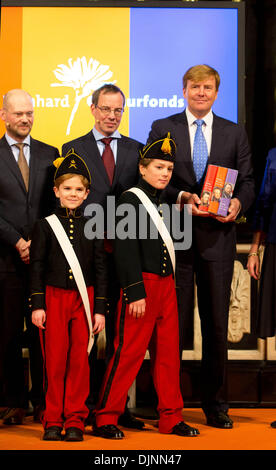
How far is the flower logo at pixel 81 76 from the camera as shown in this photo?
213 inches

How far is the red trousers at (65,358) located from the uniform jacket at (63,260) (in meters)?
0.06

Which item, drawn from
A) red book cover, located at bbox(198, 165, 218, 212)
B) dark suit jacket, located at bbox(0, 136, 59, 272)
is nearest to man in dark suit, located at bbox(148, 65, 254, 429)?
red book cover, located at bbox(198, 165, 218, 212)

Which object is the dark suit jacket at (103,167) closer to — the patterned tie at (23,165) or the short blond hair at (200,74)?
the patterned tie at (23,165)

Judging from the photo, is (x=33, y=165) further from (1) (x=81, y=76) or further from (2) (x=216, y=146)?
(1) (x=81, y=76)

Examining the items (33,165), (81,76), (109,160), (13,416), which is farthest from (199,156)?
(13,416)

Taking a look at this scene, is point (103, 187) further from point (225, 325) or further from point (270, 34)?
point (270, 34)

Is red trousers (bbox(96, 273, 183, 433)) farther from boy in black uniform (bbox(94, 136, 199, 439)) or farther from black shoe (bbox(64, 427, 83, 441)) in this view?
black shoe (bbox(64, 427, 83, 441))

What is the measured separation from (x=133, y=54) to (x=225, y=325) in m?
2.21

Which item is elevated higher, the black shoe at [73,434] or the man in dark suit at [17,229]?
the man in dark suit at [17,229]

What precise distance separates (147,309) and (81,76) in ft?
7.03

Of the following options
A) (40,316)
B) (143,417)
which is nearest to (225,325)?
(143,417)

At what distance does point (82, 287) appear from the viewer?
3.88 meters

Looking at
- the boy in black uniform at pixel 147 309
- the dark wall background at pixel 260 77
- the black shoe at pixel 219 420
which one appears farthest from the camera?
the dark wall background at pixel 260 77

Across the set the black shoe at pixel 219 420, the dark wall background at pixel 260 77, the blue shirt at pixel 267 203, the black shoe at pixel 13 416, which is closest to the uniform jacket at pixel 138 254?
the blue shirt at pixel 267 203
